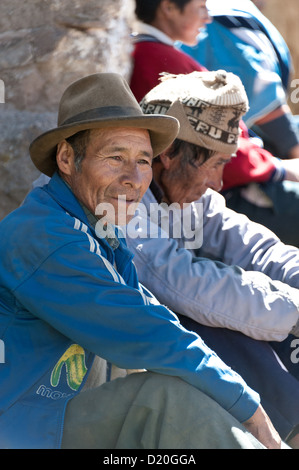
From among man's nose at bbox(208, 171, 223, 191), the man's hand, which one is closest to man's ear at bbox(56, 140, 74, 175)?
man's nose at bbox(208, 171, 223, 191)

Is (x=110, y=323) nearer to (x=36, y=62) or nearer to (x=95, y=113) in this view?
(x=95, y=113)

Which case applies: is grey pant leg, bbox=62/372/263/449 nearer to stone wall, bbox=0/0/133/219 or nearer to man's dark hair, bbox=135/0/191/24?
stone wall, bbox=0/0/133/219

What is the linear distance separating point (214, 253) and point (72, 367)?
1228mm

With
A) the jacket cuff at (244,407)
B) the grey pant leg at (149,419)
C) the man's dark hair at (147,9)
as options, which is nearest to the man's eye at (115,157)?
the grey pant leg at (149,419)

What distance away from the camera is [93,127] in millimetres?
2641

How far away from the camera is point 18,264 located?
238cm

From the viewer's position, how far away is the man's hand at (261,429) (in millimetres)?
2416

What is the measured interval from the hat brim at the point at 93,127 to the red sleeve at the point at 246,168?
3.26 ft

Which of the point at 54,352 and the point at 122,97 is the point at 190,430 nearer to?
the point at 54,352

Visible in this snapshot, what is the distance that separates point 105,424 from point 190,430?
0.28 m

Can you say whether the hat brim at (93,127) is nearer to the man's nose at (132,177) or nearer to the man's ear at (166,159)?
the man's nose at (132,177)

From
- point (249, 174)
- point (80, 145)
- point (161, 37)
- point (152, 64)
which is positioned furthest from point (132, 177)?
point (161, 37)

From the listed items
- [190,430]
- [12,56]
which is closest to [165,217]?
[12,56]
